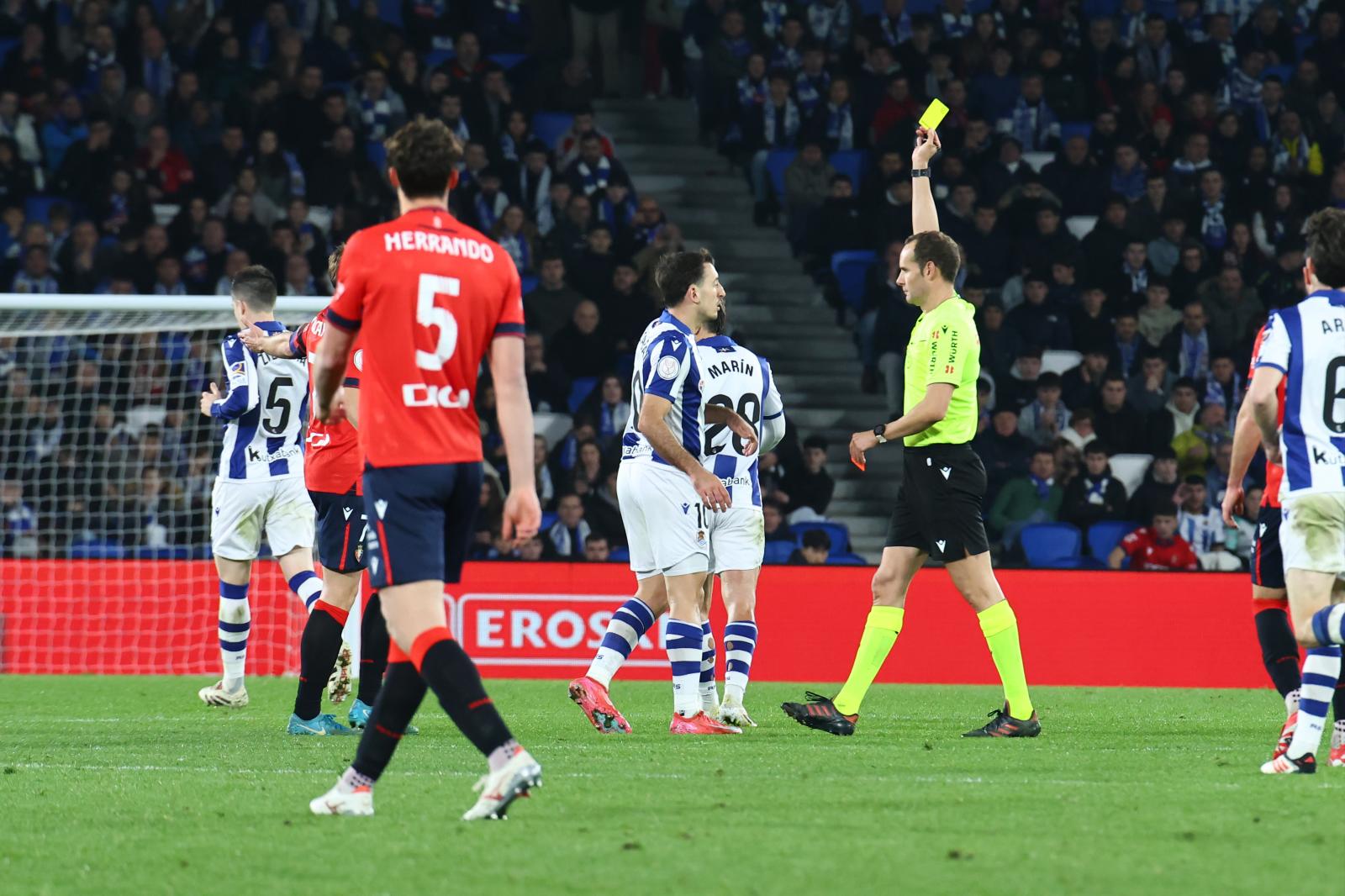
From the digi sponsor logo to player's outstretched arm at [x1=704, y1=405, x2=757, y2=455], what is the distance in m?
4.94

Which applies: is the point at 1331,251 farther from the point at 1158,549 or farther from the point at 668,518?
the point at 1158,549

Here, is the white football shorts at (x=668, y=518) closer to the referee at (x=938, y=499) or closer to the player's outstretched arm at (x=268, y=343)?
the referee at (x=938, y=499)

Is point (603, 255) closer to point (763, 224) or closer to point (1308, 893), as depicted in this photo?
point (763, 224)

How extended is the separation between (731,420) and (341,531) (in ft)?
6.43

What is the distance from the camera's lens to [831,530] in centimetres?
1612

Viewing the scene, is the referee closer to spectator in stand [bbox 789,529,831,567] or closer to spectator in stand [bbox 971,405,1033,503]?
spectator in stand [bbox 789,529,831,567]

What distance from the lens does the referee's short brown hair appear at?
345 inches

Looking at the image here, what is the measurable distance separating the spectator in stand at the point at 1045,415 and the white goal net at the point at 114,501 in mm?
6990

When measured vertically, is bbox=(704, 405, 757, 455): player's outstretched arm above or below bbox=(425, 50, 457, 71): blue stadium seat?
below

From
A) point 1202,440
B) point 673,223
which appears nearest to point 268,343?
point 1202,440

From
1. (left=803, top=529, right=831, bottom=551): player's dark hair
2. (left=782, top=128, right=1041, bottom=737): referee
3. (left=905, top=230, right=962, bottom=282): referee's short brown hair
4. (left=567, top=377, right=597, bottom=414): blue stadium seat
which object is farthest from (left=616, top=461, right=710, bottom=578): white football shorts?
(left=567, top=377, right=597, bottom=414): blue stadium seat

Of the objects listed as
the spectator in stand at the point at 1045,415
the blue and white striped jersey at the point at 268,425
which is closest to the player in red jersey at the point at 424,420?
the blue and white striped jersey at the point at 268,425

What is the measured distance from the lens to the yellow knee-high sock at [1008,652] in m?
8.69

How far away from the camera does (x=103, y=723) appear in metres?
9.66
